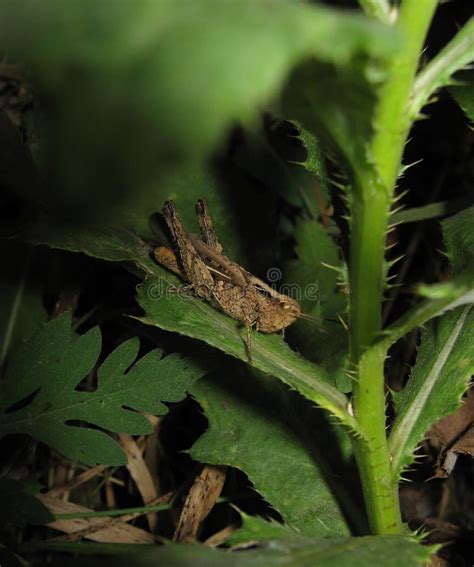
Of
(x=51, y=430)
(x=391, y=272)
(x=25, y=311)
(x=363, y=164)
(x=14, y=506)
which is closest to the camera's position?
(x=363, y=164)

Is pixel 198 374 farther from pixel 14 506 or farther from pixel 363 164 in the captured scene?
pixel 363 164

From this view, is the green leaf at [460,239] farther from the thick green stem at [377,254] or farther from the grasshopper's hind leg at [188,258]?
the grasshopper's hind leg at [188,258]

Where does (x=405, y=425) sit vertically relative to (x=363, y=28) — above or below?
below

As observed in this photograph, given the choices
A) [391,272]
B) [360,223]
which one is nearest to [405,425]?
[360,223]

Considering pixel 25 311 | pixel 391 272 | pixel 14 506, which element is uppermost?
pixel 391 272

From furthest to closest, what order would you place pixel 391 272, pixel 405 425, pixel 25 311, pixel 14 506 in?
pixel 391 272
pixel 25 311
pixel 14 506
pixel 405 425
